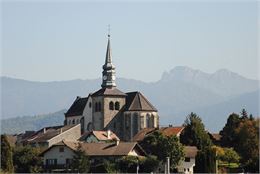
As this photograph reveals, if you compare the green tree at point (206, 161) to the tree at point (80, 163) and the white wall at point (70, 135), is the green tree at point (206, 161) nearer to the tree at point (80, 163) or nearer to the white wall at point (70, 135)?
the tree at point (80, 163)

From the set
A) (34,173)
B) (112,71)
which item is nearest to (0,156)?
(34,173)

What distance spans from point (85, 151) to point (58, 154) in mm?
3689

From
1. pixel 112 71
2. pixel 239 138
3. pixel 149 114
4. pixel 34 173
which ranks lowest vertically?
pixel 34 173

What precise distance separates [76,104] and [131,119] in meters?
16.5

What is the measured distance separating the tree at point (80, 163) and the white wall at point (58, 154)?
14.5 feet

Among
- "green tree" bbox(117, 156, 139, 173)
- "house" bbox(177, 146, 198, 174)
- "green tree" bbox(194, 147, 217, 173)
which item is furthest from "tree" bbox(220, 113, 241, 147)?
"green tree" bbox(117, 156, 139, 173)

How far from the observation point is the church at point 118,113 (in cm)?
9525

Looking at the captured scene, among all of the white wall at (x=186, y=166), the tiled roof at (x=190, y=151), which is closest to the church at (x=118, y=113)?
the tiled roof at (x=190, y=151)

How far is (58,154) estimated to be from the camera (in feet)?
201

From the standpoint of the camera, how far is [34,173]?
5262 centimetres

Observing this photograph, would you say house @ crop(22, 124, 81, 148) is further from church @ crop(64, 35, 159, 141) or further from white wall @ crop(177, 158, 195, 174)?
white wall @ crop(177, 158, 195, 174)

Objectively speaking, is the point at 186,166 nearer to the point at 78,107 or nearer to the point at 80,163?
the point at 80,163

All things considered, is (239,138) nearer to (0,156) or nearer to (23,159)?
(23,159)

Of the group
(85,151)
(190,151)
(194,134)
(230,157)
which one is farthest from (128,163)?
(194,134)
